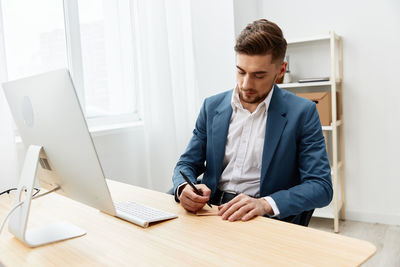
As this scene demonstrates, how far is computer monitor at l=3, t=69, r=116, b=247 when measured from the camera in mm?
977

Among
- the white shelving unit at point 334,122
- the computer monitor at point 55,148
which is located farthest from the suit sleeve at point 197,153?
the white shelving unit at point 334,122

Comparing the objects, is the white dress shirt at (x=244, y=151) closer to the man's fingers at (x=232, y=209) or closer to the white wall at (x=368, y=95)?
the man's fingers at (x=232, y=209)

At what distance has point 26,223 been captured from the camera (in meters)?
1.10

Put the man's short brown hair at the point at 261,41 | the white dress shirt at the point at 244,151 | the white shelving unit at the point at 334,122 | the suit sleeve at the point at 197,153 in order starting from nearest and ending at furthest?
the man's short brown hair at the point at 261,41 → the white dress shirt at the point at 244,151 → the suit sleeve at the point at 197,153 → the white shelving unit at the point at 334,122

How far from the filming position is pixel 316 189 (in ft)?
4.71

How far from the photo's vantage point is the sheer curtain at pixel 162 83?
270cm

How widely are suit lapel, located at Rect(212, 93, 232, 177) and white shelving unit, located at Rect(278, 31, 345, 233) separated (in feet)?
4.85

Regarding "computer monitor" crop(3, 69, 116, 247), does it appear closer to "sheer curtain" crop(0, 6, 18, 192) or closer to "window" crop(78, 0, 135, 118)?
"sheer curtain" crop(0, 6, 18, 192)

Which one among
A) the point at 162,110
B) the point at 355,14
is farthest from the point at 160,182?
the point at 355,14

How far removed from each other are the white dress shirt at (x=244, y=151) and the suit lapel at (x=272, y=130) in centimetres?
5

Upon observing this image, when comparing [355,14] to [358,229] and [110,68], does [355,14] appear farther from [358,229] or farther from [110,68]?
[110,68]

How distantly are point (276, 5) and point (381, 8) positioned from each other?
866 mm

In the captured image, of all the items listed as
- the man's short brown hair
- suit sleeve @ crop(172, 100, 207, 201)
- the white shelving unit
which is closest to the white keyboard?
suit sleeve @ crop(172, 100, 207, 201)

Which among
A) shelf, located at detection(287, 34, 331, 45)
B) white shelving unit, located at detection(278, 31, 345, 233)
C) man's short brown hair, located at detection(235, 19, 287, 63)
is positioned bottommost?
white shelving unit, located at detection(278, 31, 345, 233)
